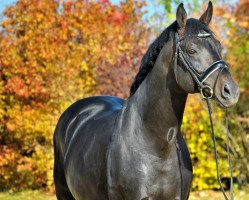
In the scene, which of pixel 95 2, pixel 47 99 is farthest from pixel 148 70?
pixel 95 2

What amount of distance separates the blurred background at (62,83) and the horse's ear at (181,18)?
6.34 metres

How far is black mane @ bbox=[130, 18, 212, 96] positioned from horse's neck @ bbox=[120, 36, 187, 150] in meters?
0.05

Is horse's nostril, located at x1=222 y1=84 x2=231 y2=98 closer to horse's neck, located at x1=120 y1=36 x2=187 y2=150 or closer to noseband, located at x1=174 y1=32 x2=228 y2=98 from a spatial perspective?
noseband, located at x1=174 y1=32 x2=228 y2=98

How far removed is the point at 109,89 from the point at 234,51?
2703 millimetres

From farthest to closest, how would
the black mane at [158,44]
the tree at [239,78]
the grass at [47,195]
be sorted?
1. the grass at [47,195]
2. the tree at [239,78]
3. the black mane at [158,44]

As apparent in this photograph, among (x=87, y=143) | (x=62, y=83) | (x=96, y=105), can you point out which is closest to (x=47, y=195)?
(x=62, y=83)

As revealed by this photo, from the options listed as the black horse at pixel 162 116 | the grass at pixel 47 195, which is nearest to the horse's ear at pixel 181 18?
the black horse at pixel 162 116

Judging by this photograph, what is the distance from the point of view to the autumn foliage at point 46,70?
10953 mm

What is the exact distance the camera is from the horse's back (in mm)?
4004

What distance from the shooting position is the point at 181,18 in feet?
10.9

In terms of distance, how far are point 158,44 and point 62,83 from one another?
7635mm

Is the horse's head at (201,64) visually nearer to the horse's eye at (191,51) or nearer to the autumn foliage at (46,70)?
the horse's eye at (191,51)

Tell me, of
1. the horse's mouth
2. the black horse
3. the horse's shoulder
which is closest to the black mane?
the black horse

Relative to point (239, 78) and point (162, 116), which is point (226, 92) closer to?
point (162, 116)
